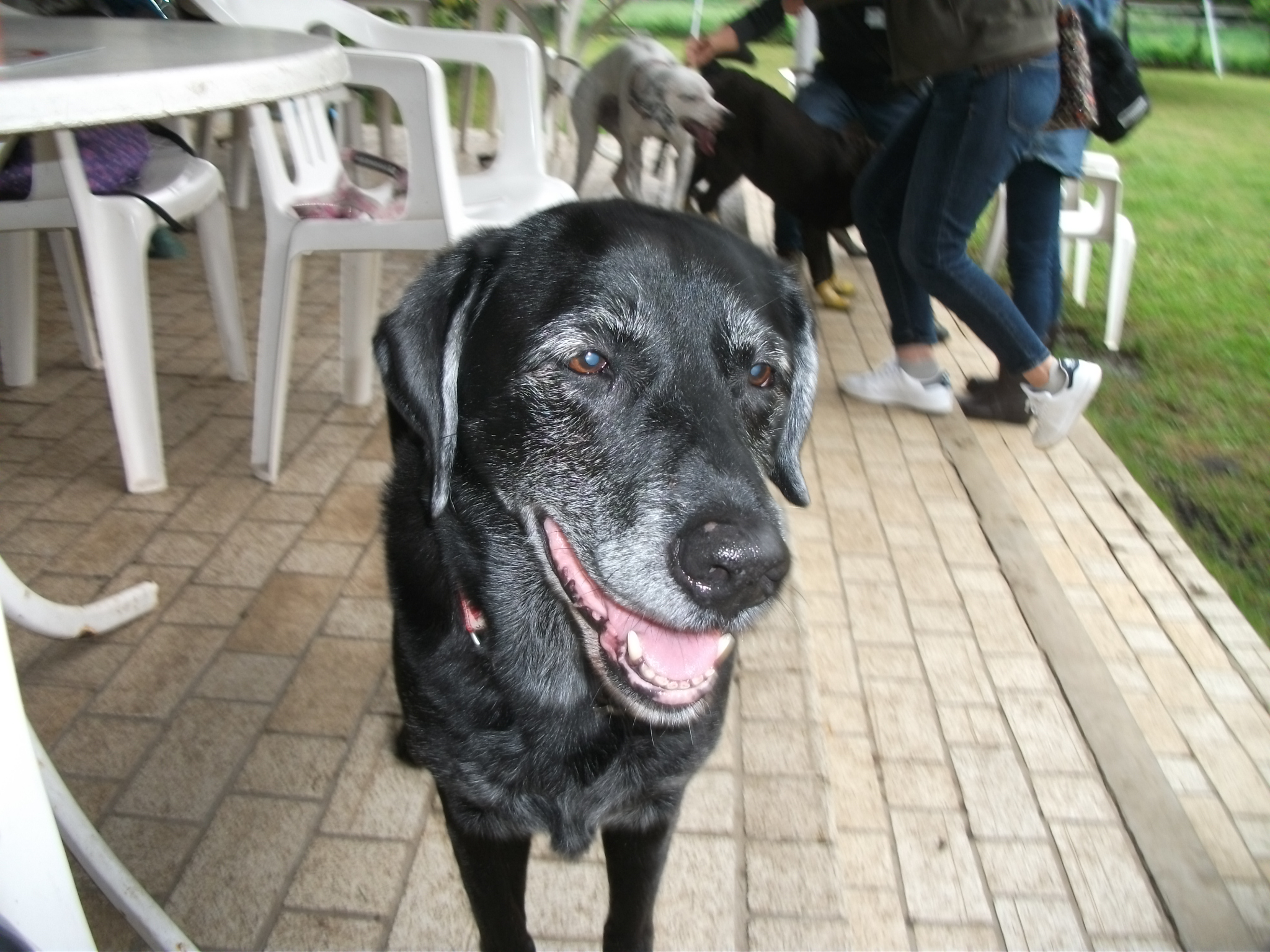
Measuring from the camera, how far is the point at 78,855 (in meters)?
1.65

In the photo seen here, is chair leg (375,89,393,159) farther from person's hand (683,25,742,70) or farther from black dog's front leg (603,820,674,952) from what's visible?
black dog's front leg (603,820,674,952)

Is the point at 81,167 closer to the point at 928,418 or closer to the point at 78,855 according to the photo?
the point at 78,855

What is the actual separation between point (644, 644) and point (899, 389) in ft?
9.73

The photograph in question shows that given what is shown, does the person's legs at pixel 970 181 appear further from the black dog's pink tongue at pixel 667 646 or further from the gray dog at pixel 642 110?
the black dog's pink tongue at pixel 667 646

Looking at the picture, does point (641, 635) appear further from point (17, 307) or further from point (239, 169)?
point (239, 169)

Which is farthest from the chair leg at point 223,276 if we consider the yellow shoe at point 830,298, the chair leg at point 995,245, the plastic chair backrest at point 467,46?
the chair leg at point 995,245

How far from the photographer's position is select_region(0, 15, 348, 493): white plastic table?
1.15 metres

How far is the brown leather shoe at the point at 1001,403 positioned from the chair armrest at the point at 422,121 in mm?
2497

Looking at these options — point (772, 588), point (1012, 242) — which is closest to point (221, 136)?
point (1012, 242)

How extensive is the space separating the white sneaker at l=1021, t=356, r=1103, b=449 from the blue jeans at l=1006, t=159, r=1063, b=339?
1.09ft

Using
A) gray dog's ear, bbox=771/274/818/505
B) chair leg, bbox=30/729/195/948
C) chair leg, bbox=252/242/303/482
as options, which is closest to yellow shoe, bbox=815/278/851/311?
chair leg, bbox=252/242/303/482

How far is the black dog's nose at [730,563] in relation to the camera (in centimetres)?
135

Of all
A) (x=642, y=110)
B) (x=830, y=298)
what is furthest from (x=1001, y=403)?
(x=642, y=110)

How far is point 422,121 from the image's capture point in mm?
2934
